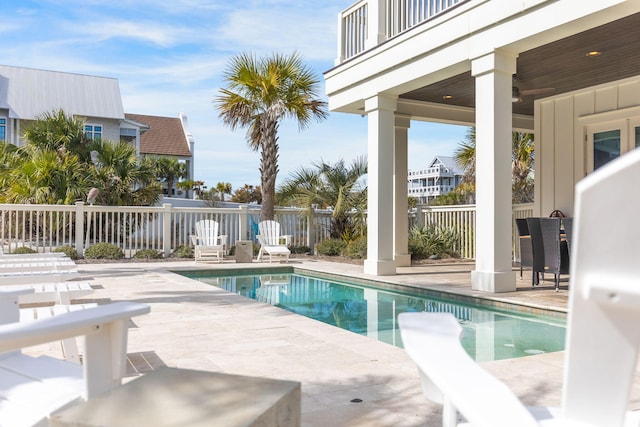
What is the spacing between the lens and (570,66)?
26.8 ft

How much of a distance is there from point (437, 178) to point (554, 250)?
51.8 metres

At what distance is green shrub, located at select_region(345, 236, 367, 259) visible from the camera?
1227cm

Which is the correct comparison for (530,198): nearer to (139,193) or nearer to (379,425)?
(139,193)

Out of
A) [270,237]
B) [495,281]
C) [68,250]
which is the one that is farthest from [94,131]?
[495,281]

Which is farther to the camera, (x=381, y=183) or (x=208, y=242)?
(x=208, y=242)

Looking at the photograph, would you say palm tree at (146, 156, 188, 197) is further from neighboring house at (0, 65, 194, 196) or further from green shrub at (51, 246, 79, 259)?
green shrub at (51, 246, 79, 259)

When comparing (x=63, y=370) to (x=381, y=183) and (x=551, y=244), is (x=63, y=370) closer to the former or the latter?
(x=551, y=244)

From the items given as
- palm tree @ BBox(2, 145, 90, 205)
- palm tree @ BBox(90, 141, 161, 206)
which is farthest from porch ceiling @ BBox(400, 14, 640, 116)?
palm tree @ BBox(2, 145, 90, 205)

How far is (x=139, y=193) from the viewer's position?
50.8 ft

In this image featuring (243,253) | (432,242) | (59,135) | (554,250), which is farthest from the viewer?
(59,135)

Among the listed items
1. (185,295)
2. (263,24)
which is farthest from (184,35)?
(185,295)

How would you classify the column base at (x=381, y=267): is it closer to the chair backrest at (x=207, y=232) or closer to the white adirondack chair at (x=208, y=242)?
the white adirondack chair at (x=208, y=242)

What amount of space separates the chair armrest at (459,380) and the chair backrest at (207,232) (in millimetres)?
11876

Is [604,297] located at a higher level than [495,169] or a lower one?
lower
